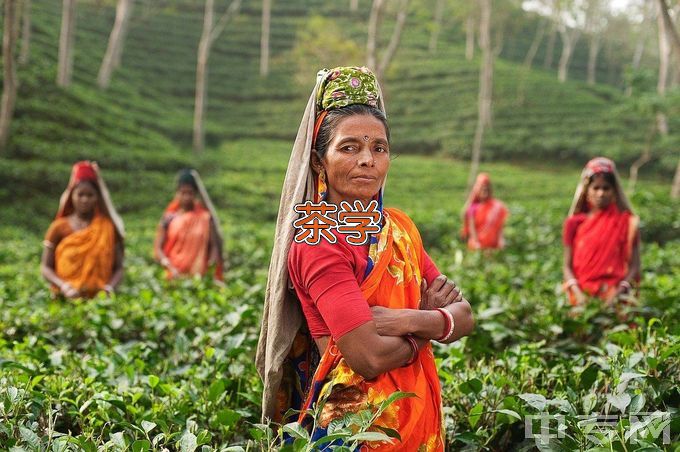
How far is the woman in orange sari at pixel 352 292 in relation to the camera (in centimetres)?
157

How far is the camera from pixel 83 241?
193 inches

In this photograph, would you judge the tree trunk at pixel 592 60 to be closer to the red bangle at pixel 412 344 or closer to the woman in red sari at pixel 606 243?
the woman in red sari at pixel 606 243

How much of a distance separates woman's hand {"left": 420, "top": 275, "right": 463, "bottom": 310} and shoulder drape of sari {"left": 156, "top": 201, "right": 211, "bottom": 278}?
4400 millimetres

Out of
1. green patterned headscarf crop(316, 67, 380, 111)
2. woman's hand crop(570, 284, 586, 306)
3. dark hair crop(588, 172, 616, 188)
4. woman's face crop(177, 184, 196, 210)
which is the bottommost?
woman's hand crop(570, 284, 586, 306)

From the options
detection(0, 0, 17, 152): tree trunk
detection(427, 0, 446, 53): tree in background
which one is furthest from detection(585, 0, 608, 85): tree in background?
detection(0, 0, 17, 152): tree trunk

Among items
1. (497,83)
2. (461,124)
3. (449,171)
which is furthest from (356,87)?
(497,83)

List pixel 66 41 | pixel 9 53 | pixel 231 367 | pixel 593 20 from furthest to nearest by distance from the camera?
pixel 593 20, pixel 66 41, pixel 9 53, pixel 231 367

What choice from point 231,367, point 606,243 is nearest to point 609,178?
point 606,243

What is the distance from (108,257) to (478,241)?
5.06 metres

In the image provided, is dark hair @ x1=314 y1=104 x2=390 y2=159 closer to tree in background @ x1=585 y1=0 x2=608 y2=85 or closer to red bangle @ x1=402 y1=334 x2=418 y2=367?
red bangle @ x1=402 y1=334 x2=418 y2=367

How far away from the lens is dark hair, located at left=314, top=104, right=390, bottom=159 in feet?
5.68

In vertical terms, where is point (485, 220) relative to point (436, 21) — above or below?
below

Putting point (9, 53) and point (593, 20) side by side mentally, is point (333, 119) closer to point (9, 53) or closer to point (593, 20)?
point (9, 53)

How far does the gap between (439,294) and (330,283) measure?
14.4 inches
